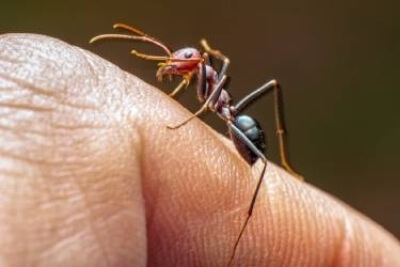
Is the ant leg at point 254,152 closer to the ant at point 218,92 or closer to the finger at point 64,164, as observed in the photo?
the ant at point 218,92

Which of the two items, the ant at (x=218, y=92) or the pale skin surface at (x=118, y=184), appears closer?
the pale skin surface at (x=118, y=184)

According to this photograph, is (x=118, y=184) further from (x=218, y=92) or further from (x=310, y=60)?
(x=310, y=60)

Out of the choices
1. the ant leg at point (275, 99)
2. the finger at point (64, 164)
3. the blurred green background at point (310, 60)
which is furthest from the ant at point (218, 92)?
the blurred green background at point (310, 60)

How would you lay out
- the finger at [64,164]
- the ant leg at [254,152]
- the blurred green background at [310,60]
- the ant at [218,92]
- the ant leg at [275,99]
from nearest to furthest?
the finger at [64,164] < the ant leg at [254,152] < the ant at [218,92] < the ant leg at [275,99] < the blurred green background at [310,60]

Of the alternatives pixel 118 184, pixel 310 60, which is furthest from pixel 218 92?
pixel 310 60

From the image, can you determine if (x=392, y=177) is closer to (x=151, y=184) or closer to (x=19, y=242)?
(x=151, y=184)

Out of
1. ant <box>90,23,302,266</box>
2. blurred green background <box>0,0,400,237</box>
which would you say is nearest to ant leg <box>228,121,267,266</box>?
ant <box>90,23,302,266</box>

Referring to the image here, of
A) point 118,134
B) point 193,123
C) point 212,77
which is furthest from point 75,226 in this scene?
point 212,77
